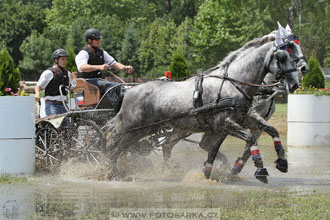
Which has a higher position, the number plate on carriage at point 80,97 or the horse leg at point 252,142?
the number plate on carriage at point 80,97

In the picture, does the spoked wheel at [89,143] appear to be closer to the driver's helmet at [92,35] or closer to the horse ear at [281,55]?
the driver's helmet at [92,35]

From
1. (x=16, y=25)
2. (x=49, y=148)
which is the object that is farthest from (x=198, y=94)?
(x=16, y=25)

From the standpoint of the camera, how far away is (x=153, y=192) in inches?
337

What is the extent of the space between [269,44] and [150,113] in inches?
82.6

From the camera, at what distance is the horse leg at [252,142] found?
9156 mm

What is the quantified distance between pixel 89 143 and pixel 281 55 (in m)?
3.45

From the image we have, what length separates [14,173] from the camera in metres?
10.4

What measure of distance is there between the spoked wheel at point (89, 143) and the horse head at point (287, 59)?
122 inches

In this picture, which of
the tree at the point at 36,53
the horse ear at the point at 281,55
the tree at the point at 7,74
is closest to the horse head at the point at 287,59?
the horse ear at the point at 281,55

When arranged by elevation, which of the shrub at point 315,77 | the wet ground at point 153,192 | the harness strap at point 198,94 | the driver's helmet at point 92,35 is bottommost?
the wet ground at point 153,192

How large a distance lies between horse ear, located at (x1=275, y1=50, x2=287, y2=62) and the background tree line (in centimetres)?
2728

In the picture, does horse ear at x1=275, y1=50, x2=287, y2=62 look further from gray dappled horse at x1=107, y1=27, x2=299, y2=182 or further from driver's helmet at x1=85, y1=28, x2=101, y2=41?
driver's helmet at x1=85, y1=28, x2=101, y2=41


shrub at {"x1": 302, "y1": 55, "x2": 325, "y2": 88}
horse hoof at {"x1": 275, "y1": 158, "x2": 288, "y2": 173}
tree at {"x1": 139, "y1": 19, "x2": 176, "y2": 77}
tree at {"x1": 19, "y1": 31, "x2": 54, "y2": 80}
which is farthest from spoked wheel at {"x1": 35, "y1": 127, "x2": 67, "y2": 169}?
tree at {"x1": 19, "y1": 31, "x2": 54, "y2": 80}

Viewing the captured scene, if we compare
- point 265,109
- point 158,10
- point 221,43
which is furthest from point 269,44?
point 158,10
